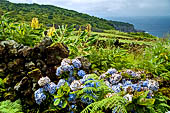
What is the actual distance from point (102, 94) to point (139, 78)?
0.75 metres

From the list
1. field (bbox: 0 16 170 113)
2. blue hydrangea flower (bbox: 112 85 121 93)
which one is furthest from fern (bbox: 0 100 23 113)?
blue hydrangea flower (bbox: 112 85 121 93)

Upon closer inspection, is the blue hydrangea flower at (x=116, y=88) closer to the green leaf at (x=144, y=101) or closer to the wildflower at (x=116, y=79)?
the wildflower at (x=116, y=79)

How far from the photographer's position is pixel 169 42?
6.04 metres

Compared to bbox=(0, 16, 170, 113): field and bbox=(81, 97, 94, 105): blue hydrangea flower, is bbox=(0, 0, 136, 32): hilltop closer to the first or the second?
bbox=(0, 16, 170, 113): field

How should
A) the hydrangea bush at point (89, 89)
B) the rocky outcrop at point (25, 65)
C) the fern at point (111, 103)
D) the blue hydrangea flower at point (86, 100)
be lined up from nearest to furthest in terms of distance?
1. the fern at point (111, 103)
2. the hydrangea bush at point (89, 89)
3. the blue hydrangea flower at point (86, 100)
4. the rocky outcrop at point (25, 65)

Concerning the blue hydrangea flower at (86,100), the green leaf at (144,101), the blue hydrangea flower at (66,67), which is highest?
the blue hydrangea flower at (66,67)

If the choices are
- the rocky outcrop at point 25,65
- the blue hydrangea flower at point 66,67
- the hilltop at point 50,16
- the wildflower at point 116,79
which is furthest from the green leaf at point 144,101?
the hilltop at point 50,16

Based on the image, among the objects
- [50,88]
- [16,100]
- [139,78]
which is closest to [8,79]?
[16,100]

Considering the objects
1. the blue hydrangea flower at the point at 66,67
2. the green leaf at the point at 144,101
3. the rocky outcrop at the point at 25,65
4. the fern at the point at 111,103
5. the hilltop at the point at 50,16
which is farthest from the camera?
the hilltop at the point at 50,16

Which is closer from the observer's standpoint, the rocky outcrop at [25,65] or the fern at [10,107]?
the fern at [10,107]

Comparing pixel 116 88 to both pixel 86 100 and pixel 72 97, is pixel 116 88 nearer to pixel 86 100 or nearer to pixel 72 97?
pixel 86 100

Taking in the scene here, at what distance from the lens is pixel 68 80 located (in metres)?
2.58

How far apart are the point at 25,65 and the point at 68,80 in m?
0.93

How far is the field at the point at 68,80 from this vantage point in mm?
2051
